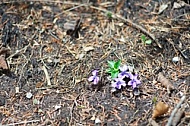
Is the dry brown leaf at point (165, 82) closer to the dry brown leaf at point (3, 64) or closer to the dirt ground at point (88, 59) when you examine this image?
the dirt ground at point (88, 59)

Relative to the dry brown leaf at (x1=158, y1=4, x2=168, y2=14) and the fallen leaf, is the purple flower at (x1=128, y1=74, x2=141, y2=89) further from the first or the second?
the dry brown leaf at (x1=158, y1=4, x2=168, y2=14)

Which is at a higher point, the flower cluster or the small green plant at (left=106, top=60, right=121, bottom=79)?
the small green plant at (left=106, top=60, right=121, bottom=79)

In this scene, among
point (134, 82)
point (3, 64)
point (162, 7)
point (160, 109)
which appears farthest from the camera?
point (162, 7)

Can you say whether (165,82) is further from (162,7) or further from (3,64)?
(3,64)

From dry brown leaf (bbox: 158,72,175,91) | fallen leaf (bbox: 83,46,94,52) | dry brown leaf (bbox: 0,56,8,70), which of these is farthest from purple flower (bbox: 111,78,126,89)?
dry brown leaf (bbox: 0,56,8,70)

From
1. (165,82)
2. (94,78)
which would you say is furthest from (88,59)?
(165,82)

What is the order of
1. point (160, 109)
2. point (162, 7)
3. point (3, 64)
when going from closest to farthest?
point (160, 109) < point (3, 64) < point (162, 7)
